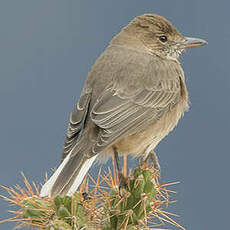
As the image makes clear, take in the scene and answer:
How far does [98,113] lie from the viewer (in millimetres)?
4410

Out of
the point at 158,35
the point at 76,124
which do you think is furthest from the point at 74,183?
the point at 158,35

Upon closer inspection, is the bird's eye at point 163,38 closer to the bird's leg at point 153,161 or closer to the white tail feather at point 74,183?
the bird's leg at point 153,161

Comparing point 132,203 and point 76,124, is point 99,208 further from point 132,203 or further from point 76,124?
point 76,124

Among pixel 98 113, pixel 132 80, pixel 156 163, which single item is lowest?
pixel 156 163

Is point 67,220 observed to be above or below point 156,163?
below

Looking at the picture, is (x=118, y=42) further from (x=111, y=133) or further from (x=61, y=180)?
(x=61, y=180)

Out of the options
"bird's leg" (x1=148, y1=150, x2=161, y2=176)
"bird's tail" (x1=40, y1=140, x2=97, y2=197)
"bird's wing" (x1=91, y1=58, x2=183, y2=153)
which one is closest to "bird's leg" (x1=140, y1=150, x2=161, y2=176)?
"bird's leg" (x1=148, y1=150, x2=161, y2=176)

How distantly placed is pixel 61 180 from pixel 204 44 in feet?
9.22

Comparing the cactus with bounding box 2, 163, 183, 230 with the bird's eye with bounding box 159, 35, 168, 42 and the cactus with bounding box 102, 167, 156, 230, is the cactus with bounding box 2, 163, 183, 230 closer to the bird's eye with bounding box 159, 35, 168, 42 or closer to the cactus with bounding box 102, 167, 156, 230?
the cactus with bounding box 102, 167, 156, 230

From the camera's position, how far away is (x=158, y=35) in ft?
18.3

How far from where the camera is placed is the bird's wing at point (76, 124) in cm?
452

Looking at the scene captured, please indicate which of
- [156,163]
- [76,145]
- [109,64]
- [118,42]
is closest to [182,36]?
[118,42]

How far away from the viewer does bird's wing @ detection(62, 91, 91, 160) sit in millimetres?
4523

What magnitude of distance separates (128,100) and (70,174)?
1123 mm
